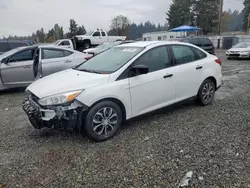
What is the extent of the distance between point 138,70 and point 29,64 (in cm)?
441

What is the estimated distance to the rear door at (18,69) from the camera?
21.1 feet

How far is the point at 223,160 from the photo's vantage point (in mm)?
2879

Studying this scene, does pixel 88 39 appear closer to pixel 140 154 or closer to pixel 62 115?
pixel 62 115

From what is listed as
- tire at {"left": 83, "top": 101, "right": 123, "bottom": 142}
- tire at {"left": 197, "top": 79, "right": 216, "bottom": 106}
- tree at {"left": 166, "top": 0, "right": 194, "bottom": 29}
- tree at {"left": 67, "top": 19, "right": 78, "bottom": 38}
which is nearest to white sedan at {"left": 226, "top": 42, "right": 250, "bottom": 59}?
tire at {"left": 197, "top": 79, "right": 216, "bottom": 106}

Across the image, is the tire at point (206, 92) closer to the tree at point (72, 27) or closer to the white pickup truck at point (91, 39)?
the white pickup truck at point (91, 39)

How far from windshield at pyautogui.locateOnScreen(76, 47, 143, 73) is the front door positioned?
22 cm

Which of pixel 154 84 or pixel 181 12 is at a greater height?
pixel 181 12

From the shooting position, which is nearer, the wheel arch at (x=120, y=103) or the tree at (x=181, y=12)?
the wheel arch at (x=120, y=103)

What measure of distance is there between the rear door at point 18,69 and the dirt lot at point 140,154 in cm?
237

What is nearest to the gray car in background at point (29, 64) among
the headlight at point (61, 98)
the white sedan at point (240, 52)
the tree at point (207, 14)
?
the headlight at point (61, 98)

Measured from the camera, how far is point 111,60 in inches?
161

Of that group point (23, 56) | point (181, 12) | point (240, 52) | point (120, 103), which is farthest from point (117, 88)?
point (181, 12)

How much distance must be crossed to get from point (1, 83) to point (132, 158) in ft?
17.1

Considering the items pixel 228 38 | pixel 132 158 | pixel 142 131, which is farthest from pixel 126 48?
pixel 228 38
